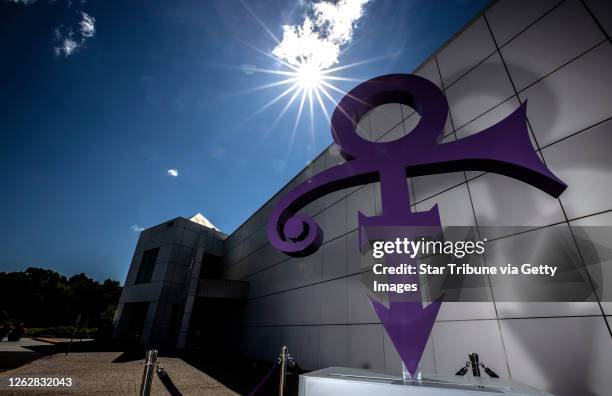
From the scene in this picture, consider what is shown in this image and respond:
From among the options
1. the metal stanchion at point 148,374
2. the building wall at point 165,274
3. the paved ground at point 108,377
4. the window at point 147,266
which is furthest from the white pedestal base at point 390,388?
the window at point 147,266

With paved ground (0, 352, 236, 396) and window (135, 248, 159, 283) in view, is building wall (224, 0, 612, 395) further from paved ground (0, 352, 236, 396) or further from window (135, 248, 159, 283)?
window (135, 248, 159, 283)

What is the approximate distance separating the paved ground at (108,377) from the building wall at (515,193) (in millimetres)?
3836

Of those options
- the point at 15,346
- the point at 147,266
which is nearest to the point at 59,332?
the point at 147,266

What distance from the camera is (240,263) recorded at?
1783cm

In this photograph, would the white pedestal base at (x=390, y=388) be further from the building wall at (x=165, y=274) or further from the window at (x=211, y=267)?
the window at (x=211, y=267)

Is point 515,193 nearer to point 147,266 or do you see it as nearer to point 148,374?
point 148,374

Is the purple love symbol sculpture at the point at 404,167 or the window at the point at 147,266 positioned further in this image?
the window at the point at 147,266

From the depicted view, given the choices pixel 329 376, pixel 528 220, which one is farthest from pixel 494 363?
pixel 329 376

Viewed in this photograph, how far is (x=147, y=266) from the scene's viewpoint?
22.7m

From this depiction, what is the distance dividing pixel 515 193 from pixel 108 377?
1174cm

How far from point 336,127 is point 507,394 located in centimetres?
449

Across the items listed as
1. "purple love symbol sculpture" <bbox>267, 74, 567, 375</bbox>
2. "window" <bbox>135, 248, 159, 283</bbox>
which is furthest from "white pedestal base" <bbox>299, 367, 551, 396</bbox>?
"window" <bbox>135, 248, 159, 283</bbox>

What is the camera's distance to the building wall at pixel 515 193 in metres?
4.08

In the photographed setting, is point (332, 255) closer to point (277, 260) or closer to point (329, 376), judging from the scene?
point (277, 260)
